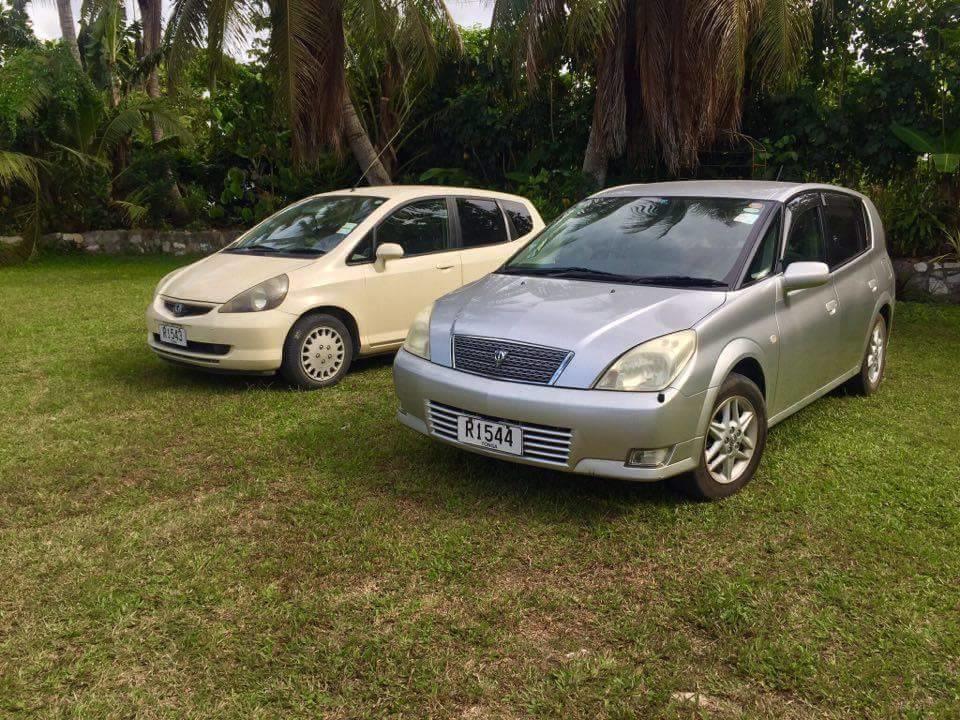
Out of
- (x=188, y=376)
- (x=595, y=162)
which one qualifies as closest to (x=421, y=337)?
(x=188, y=376)

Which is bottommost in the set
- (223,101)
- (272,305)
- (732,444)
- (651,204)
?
(732,444)

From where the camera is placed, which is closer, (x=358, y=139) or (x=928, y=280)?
(x=928, y=280)

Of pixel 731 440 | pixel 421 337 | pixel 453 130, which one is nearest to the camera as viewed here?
pixel 731 440

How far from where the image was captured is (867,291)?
5738 mm

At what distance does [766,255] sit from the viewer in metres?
4.73

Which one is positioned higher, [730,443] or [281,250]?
[281,250]

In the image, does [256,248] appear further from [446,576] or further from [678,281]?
[446,576]

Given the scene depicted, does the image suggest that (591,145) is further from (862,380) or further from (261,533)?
(261,533)

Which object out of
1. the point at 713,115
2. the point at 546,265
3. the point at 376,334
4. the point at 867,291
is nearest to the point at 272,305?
the point at 376,334

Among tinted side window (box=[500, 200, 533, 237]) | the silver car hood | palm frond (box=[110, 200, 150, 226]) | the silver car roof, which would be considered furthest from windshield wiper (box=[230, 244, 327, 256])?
palm frond (box=[110, 200, 150, 226])

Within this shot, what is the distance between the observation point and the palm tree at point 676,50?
1021cm

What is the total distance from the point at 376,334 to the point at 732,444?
331cm

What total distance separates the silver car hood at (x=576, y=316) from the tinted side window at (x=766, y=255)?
0.36 metres

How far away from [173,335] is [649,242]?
362cm
